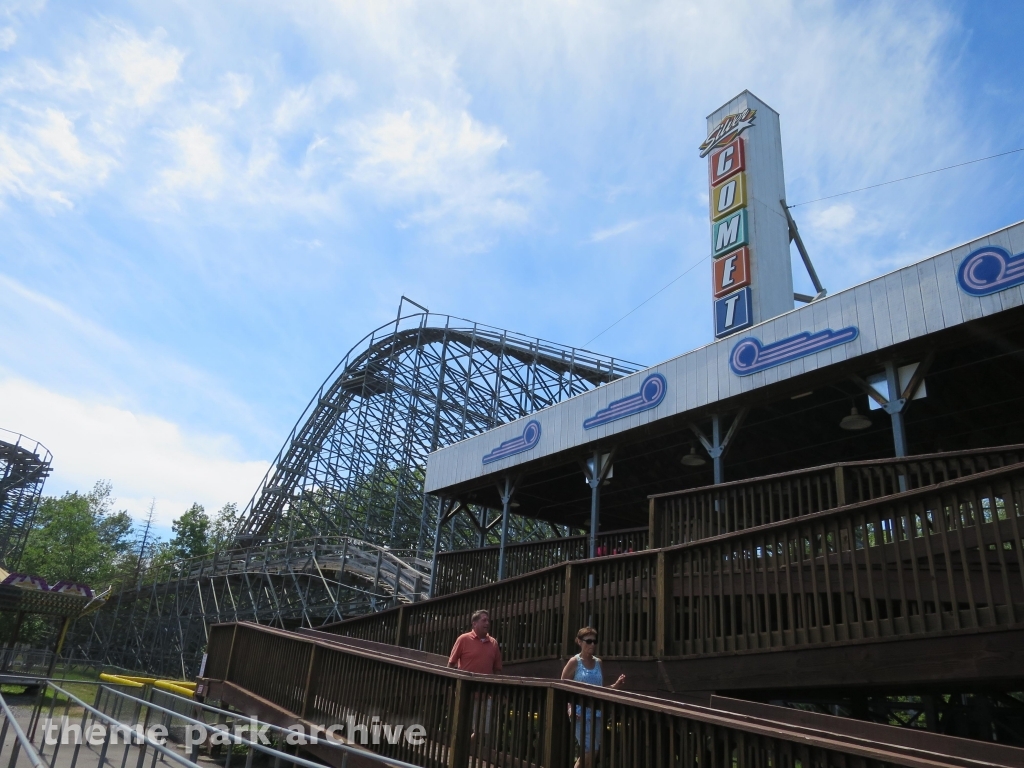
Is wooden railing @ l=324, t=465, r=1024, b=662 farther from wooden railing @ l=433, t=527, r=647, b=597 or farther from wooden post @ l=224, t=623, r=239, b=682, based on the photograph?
wooden post @ l=224, t=623, r=239, b=682

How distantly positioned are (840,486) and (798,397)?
10.5 ft

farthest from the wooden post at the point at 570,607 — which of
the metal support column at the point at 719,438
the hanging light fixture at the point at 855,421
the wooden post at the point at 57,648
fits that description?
the wooden post at the point at 57,648

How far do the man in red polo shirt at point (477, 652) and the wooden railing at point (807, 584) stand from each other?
873mm

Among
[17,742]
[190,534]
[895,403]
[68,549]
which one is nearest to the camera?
[17,742]

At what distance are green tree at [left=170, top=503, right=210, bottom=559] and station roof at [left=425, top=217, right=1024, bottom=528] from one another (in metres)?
44.2

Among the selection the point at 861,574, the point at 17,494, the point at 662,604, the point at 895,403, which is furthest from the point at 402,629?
the point at 17,494

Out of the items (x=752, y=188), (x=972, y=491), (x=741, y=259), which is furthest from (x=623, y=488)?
(x=972, y=491)

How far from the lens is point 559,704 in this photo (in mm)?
4574

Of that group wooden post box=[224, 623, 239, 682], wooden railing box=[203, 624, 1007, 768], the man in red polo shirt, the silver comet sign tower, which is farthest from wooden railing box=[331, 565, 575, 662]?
the silver comet sign tower

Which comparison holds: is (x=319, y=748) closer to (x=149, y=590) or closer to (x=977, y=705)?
(x=977, y=705)

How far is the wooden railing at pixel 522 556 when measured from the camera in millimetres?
9508

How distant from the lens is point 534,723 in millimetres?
4762

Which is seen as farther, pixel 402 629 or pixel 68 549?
pixel 68 549

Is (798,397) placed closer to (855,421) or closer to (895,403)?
(855,421)
